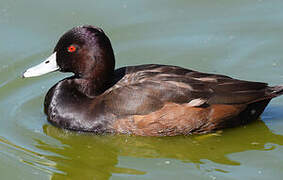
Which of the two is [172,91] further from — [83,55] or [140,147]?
[83,55]

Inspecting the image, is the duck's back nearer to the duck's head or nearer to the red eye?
the duck's head

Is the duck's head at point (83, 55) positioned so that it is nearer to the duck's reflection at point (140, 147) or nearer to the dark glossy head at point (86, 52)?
the dark glossy head at point (86, 52)

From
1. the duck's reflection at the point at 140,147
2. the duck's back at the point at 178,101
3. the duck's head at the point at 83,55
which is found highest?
the duck's head at the point at 83,55

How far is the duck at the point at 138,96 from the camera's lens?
25.4 ft

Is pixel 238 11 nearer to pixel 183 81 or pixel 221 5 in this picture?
pixel 221 5

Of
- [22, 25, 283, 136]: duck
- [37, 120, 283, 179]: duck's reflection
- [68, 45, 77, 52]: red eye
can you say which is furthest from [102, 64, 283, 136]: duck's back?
[68, 45, 77, 52]: red eye

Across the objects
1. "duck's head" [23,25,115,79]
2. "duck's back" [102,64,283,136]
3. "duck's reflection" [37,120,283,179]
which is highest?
"duck's head" [23,25,115,79]

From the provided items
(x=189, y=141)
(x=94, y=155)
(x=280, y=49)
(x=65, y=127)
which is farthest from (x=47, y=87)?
(x=280, y=49)

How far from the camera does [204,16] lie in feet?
35.6

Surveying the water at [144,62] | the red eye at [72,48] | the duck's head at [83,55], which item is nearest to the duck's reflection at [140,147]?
the water at [144,62]

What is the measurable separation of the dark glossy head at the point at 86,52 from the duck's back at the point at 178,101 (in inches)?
14.0

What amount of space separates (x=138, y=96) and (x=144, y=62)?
6.98ft

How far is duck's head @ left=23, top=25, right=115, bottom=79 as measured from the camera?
7.98 metres

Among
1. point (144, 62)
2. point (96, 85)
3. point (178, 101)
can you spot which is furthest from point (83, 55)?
point (144, 62)
